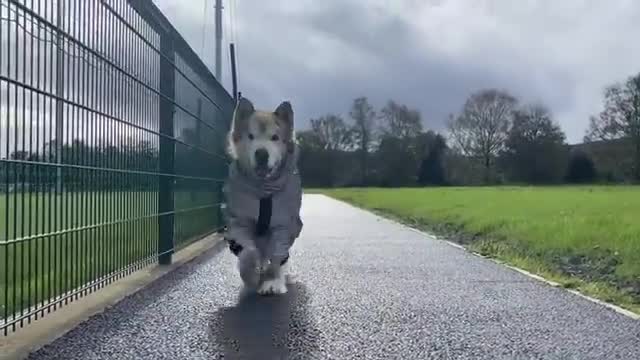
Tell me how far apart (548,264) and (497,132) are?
91759 millimetres

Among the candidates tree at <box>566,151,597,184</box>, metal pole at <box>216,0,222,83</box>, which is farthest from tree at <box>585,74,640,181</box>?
metal pole at <box>216,0,222,83</box>

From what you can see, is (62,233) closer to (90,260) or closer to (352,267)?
(90,260)

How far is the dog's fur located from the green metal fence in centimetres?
115

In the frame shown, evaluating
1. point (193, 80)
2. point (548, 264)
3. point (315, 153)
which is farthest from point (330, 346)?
point (315, 153)

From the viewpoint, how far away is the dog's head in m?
8.88

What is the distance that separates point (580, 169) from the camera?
101938 millimetres

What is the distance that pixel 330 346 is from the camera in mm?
6250

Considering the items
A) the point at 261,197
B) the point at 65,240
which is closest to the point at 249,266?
the point at 261,197

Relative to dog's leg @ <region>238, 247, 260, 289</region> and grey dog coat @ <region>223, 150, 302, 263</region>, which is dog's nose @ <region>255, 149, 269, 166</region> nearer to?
grey dog coat @ <region>223, 150, 302, 263</region>

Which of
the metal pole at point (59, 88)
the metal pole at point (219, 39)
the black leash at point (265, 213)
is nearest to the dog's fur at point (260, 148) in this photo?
the black leash at point (265, 213)

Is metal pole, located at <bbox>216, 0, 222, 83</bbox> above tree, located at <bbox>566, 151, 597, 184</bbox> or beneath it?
above

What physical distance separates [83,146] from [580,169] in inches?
3927

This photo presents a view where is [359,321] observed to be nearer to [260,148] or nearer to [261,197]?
[261,197]

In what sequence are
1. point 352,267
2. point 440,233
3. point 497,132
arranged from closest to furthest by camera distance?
point 352,267
point 440,233
point 497,132
